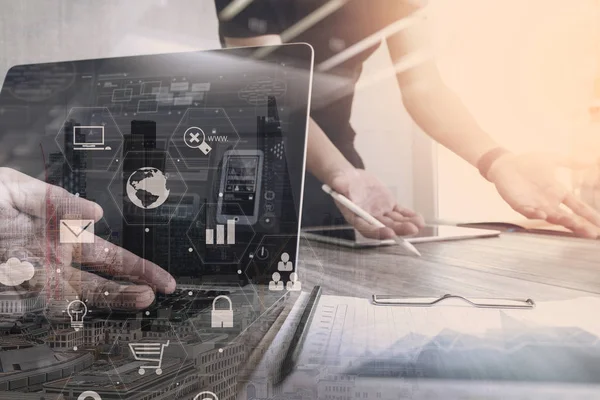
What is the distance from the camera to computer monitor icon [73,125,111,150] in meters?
1.40

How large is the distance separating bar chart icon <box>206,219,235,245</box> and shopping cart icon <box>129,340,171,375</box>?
0.30m

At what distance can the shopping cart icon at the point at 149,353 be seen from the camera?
1391mm

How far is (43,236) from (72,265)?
11cm

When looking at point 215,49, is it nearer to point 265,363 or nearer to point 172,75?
point 172,75

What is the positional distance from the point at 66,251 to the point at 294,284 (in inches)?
24.5

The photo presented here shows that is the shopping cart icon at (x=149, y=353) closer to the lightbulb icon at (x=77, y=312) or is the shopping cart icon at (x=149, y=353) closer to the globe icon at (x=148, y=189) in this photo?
the lightbulb icon at (x=77, y=312)

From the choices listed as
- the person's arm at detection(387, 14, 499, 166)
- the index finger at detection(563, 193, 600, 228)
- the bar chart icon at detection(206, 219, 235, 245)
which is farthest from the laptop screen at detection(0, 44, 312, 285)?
the index finger at detection(563, 193, 600, 228)

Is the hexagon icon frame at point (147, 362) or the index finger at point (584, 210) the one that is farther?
the hexagon icon frame at point (147, 362)

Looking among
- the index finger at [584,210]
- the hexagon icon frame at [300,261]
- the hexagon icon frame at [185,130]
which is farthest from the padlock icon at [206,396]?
the index finger at [584,210]

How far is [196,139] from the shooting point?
1.38 meters

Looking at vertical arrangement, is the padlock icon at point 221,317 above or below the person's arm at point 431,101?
below

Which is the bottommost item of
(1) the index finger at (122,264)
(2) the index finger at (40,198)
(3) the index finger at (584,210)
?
(1) the index finger at (122,264)

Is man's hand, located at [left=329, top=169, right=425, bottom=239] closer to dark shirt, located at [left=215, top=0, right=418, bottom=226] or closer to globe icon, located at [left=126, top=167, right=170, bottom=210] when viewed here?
dark shirt, located at [left=215, top=0, right=418, bottom=226]

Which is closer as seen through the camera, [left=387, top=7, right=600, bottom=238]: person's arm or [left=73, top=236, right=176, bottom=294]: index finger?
[left=387, top=7, right=600, bottom=238]: person's arm
